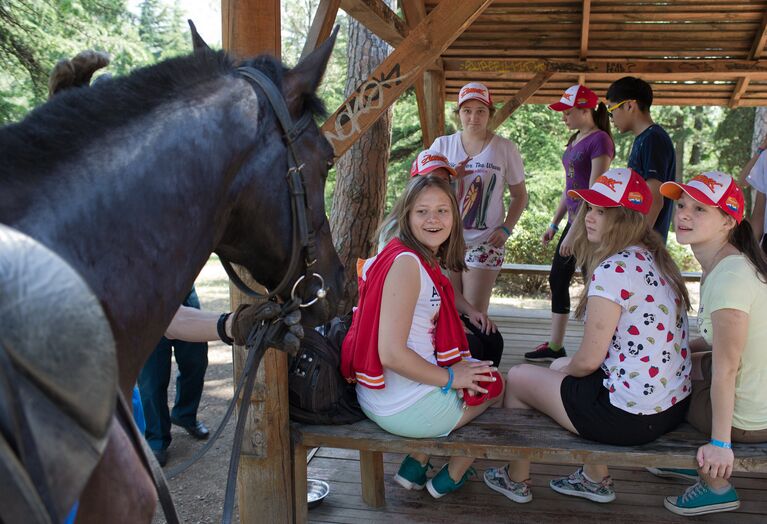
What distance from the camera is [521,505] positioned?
322 cm

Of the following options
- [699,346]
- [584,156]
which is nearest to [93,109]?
[699,346]

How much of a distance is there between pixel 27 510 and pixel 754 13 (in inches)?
265

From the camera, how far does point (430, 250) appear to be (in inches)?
110

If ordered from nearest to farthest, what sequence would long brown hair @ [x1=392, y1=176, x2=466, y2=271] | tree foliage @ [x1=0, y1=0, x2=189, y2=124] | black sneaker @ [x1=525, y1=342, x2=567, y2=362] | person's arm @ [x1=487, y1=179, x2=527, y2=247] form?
long brown hair @ [x1=392, y1=176, x2=466, y2=271]
person's arm @ [x1=487, y1=179, x2=527, y2=247]
black sneaker @ [x1=525, y1=342, x2=567, y2=362]
tree foliage @ [x1=0, y1=0, x2=189, y2=124]

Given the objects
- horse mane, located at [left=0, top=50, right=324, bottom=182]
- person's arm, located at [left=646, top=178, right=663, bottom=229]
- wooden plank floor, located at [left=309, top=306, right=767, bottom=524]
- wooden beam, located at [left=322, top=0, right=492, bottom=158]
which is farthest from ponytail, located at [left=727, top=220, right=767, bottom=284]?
horse mane, located at [left=0, top=50, right=324, bottom=182]

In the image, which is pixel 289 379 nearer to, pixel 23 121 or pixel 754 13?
pixel 23 121

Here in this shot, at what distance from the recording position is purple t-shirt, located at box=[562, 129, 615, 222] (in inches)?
174

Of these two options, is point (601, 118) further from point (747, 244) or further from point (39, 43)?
point (39, 43)

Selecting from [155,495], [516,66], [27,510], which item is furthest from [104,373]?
[516,66]

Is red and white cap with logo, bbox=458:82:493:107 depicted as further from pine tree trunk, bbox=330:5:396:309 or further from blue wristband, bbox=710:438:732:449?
blue wristband, bbox=710:438:732:449

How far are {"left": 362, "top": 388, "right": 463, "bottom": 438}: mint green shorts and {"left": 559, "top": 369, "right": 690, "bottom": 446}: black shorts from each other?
491mm

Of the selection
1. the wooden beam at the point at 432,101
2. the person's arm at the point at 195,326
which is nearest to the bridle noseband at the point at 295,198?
the person's arm at the point at 195,326

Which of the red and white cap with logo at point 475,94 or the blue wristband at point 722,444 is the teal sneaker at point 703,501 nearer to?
the blue wristband at point 722,444

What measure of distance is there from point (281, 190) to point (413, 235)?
115 centimetres
